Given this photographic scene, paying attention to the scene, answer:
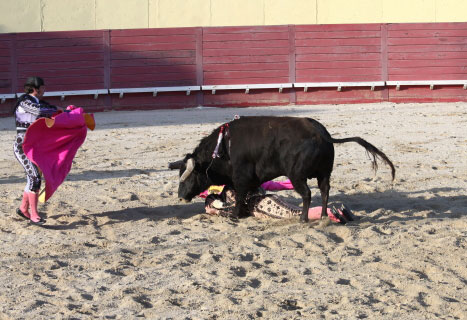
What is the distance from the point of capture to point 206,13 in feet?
49.6

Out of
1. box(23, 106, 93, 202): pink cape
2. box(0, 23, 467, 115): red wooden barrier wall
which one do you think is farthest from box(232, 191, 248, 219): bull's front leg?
box(0, 23, 467, 115): red wooden barrier wall

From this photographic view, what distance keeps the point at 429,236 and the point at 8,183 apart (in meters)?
3.77

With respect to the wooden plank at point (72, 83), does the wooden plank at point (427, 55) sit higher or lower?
higher

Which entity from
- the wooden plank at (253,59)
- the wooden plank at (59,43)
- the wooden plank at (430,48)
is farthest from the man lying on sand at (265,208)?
the wooden plank at (430,48)

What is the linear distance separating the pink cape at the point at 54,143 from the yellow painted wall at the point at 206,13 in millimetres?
9834

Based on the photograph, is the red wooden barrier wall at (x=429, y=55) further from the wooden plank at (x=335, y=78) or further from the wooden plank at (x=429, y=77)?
the wooden plank at (x=335, y=78)

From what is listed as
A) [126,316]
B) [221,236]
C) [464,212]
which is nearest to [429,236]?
[464,212]

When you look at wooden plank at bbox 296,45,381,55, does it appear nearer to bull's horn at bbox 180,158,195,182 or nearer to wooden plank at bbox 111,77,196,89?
wooden plank at bbox 111,77,196,89

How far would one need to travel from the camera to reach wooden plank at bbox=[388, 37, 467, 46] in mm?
13055

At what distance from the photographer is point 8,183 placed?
689 centimetres

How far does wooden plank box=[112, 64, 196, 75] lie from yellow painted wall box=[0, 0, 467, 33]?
82.5 inches

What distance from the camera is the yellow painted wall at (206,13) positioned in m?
14.9

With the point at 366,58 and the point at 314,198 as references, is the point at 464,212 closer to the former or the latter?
the point at 314,198

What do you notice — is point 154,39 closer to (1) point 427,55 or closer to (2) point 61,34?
(2) point 61,34
